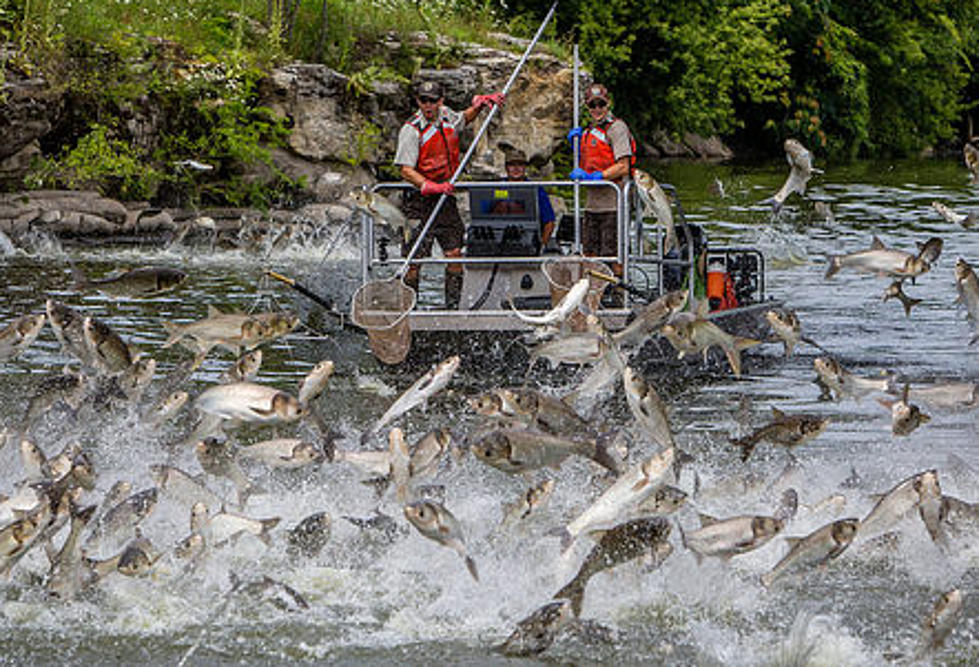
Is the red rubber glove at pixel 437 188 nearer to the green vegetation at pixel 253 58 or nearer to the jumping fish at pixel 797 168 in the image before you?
the jumping fish at pixel 797 168

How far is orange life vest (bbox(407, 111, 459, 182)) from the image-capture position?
13906mm

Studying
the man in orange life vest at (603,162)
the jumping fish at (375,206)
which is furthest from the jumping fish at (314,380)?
the man in orange life vest at (603,162)

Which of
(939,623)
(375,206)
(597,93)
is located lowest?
(939,623)

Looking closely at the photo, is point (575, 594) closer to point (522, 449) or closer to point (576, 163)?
point (522, 449)

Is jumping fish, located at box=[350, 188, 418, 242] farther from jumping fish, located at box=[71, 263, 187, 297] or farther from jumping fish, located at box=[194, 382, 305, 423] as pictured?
jumping fish, located at box=[194, 382, 305, 423]

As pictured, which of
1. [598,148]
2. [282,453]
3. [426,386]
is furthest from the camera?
[598,148]

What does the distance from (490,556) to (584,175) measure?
212 inches

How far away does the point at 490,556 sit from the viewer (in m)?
8.70

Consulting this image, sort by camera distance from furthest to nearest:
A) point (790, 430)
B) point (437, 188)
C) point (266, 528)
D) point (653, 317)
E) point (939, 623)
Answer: point (437, 188), point (653, 317), point (790, 430), point (266, 528), point (939, 623)

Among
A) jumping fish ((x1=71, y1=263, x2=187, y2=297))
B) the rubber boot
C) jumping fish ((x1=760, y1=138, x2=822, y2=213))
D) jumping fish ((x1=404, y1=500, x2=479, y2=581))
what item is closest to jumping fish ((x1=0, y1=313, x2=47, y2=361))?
jumping fish ((x1=71, y1=263, x2=187, y2=297))

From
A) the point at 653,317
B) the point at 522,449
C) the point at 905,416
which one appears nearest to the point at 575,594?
the point at 522,449

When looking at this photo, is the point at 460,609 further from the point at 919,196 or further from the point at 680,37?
the point at 680,37

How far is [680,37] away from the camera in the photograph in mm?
38750

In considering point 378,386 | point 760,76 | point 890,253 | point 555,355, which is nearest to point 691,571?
point 555,355
